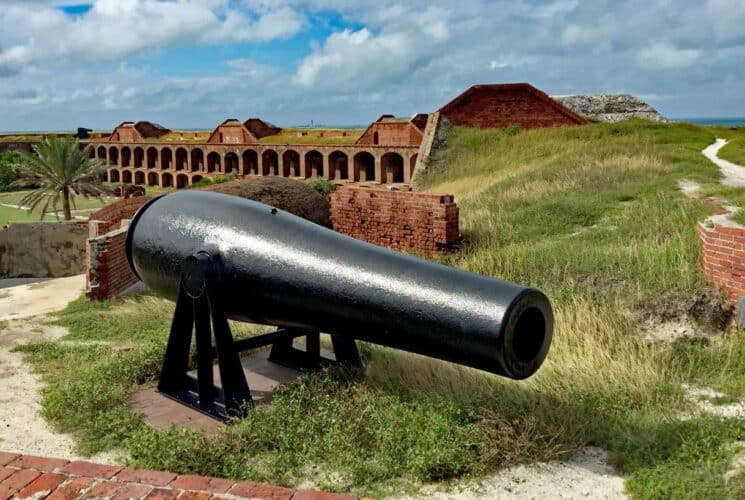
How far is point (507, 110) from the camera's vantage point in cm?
1897

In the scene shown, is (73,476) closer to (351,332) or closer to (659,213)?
(351,332)

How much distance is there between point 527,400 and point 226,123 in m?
43.4

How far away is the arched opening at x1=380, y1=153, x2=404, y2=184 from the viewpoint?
35156 millimetres

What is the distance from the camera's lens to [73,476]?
10.4ft

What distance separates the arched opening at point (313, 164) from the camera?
40.1 metres

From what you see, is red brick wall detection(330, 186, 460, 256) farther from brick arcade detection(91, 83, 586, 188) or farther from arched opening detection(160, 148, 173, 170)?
arched opening detection(160, 148, 173, 170)

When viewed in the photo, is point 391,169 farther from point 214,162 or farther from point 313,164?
point 214,162

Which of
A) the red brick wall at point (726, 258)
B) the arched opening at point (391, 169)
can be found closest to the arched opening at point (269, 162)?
the arched opening at point (391, 169)

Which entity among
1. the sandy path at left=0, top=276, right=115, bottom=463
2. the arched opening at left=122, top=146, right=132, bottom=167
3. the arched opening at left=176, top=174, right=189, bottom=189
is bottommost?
the sandy path at left=0, top=276, right=115, bottom=463

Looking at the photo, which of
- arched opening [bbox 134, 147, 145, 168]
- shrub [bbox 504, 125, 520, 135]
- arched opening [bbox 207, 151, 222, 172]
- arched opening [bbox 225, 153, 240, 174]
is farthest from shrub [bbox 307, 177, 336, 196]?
arched opening [bbox 134, 147, 145, 168]

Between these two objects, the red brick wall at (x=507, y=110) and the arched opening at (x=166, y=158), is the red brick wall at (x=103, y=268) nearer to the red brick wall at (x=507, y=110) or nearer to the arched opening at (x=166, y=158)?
the red brick wall at (x=507, y=110)

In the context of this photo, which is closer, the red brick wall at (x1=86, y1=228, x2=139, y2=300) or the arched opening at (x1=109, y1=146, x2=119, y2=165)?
the red brick wall at (x1=86, y1=228, x2=139, y2=300)

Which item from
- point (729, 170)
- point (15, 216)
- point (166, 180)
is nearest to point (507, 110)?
point (729, 170)

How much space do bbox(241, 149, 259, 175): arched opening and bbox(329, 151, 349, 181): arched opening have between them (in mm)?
6762
